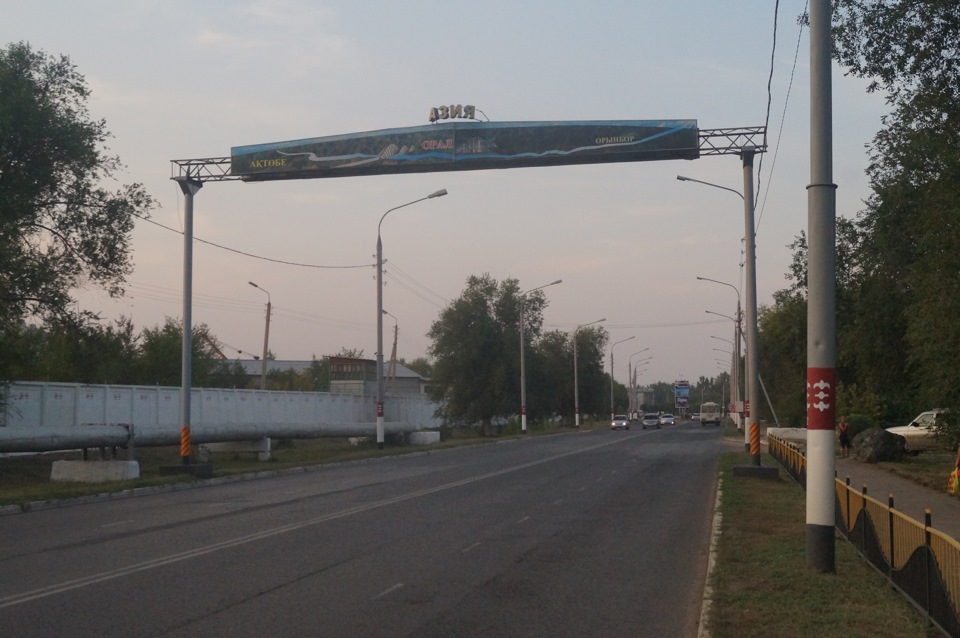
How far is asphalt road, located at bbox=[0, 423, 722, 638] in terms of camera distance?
931 cm

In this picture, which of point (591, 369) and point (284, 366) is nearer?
point (591, 369)

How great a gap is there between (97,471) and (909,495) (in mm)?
20303

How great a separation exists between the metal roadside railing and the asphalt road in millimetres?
1961

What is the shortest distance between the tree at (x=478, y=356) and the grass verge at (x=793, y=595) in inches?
2498

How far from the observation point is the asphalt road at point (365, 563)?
9.31 m

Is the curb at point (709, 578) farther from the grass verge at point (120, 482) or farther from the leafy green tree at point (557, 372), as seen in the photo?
the leafy green tree at point (557, 372)

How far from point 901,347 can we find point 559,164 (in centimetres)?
1479

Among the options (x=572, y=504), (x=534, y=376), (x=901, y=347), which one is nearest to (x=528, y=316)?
(x=534, y=376)

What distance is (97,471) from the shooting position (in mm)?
28156

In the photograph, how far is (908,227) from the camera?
A: 98.4 ft

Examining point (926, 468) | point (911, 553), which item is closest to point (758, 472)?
point (926, 468)

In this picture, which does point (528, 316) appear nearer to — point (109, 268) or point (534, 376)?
point (534, 376)

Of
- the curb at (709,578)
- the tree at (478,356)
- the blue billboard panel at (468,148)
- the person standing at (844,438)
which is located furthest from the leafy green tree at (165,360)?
the curb at (709,578)

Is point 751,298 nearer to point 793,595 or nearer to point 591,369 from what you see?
point 793,595
